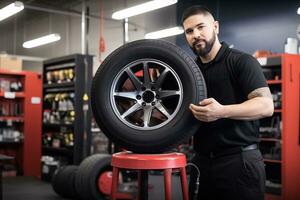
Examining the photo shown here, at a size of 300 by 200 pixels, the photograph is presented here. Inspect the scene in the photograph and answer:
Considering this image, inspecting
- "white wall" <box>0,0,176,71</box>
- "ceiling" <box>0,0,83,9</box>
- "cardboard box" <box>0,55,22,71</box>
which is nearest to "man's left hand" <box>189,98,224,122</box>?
"cardboard box" <box>0,55,22,71</box>

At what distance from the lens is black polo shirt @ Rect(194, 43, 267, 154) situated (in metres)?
2.07

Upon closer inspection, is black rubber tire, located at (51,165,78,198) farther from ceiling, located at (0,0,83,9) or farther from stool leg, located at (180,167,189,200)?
ceiling, located at (0,0,83,9)

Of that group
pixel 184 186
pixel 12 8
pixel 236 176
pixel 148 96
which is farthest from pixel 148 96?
pixel 12 8

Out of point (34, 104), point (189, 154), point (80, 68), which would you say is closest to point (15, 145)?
point (34, 104)

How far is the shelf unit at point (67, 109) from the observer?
6586 millimetres

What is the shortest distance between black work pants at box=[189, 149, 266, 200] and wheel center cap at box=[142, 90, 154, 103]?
44 cm

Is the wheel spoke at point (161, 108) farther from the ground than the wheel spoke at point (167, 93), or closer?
closer

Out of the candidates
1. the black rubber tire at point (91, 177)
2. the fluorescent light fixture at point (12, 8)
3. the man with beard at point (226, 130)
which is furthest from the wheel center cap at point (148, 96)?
the fluorescent light fixture at point (12, 8)

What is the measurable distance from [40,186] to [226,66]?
217 inches

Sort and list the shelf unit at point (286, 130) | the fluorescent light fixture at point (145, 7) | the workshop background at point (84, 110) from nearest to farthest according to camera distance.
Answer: the shelf unit at point (286, 130)
the workshop background at point (84, 110)
the fluorescent light fixture at point (145, 7)

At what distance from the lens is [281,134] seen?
574 cm

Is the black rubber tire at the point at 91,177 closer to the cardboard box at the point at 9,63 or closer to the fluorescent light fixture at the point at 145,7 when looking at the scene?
the fluorescent light fixture at the point at 145,7

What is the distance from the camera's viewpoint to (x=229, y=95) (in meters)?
2.10

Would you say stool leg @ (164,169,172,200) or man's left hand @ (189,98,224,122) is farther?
stool leg @ (164,169,172,200)
